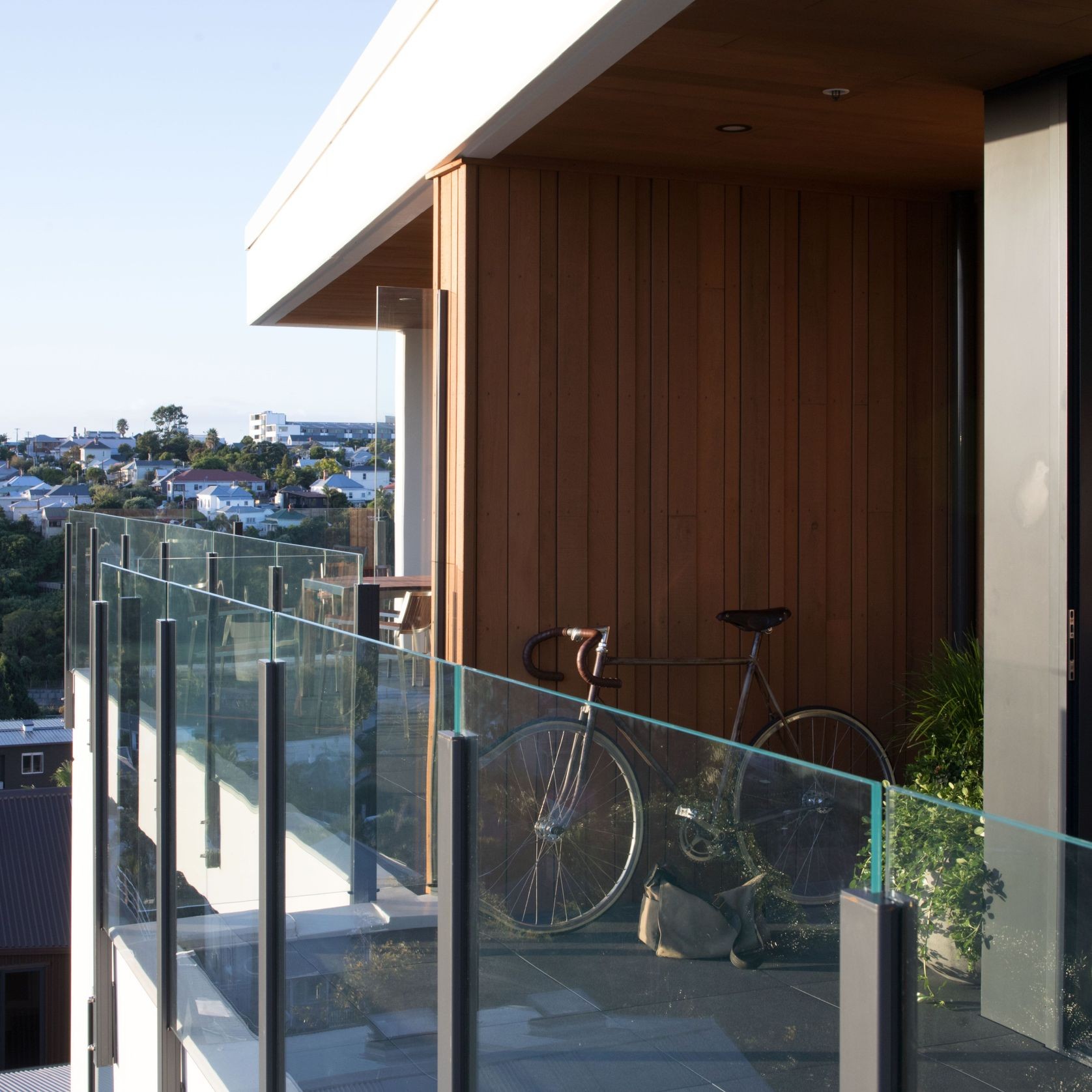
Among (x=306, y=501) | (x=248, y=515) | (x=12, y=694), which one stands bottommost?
(x=12, y=694)

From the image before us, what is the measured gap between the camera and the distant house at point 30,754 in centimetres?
3584

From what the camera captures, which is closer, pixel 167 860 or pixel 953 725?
pixel 167 860

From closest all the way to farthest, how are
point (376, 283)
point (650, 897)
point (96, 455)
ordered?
point (650, 897) → point (376, 283) → point (96, 455)

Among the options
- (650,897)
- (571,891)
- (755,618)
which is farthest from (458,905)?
(755,618)

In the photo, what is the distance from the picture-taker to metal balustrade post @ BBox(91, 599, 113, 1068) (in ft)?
17.9

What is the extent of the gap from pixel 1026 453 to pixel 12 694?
4013 centimetres

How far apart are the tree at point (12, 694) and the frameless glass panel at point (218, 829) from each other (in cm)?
3535

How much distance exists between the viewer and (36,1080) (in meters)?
15.8

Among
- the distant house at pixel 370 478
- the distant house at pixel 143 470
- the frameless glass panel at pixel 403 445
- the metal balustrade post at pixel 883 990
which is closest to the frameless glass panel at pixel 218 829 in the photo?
the metal balustrade post at pixel 883 990

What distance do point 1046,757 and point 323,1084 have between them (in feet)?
7.06

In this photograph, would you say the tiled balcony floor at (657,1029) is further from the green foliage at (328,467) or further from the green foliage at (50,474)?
the green foliage at (50,474)

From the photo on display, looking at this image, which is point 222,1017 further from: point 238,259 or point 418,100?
point 238,259

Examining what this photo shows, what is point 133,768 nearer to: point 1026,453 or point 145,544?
point 1026,453

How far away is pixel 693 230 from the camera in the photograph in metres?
5.22
